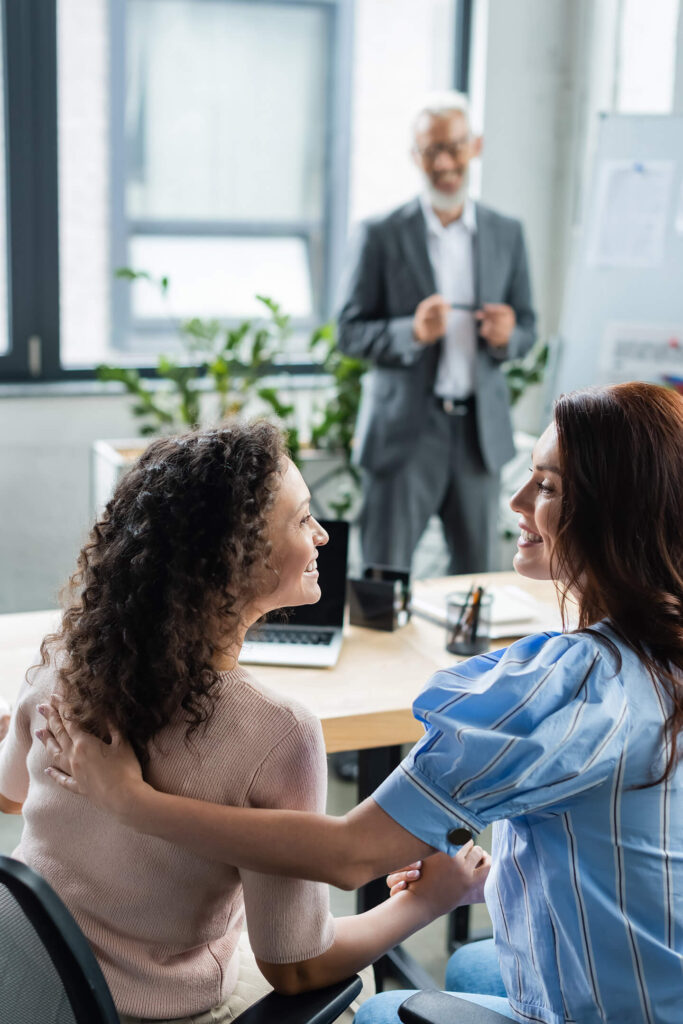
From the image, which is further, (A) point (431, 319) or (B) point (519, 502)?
(A) point (431, 319)

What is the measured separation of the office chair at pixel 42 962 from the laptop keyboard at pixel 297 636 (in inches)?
44.5

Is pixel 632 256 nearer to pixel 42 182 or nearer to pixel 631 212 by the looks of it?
pixel 631 212

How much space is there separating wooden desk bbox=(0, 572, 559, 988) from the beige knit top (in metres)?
0.56

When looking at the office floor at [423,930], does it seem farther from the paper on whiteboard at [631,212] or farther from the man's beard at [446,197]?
the paper on whiteboard at [631,212]

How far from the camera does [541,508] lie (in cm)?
120

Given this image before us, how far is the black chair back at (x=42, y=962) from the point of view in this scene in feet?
2.70

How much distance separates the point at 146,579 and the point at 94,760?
188 mm

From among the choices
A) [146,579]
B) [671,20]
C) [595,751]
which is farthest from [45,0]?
[595,751]

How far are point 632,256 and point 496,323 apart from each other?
728 millimetres

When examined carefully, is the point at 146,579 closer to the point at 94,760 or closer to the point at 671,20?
the point at 94,760

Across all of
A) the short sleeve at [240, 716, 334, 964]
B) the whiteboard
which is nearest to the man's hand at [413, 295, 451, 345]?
the whiteboard

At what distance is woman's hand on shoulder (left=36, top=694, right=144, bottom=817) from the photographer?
107cm

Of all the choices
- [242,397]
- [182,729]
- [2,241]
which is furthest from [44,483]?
[182,729]

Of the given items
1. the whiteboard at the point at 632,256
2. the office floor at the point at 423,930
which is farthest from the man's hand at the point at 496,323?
the office floor at the point at 423,930
